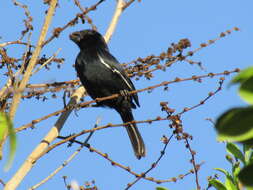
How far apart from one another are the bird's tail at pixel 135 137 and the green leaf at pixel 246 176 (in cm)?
426

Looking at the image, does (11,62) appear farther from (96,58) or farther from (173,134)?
(96,58)

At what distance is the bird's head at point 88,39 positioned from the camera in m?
5.57

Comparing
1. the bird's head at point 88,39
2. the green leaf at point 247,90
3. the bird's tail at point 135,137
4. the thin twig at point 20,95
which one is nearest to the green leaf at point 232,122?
the green leaf at point 247,90

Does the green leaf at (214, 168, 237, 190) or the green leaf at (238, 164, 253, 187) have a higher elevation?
the green leaf at (214, 168, 237, 190)

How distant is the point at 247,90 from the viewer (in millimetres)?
551

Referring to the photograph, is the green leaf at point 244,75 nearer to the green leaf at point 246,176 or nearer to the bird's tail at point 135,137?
the green leaf at point 246,176

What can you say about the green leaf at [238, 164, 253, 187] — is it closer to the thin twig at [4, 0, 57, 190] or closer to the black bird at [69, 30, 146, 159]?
the thin twig at [4, 0, 57, 190]

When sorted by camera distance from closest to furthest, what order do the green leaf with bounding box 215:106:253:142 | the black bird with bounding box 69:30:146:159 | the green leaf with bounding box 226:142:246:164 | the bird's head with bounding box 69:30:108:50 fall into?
the green leaf with bounding box 215:106:253:142 < the green leaf with bounding box 226:142:246:164 < the black bird with bounding box 69:30:146:159 < the bird's head with bounding box 69:30:108:50

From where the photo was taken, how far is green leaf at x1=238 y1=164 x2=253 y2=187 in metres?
0.54

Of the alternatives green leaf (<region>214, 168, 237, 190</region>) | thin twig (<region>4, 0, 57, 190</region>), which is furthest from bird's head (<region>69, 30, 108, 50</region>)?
green leaf (<region>214, 168, 237, 190</region>)

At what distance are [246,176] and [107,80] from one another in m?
4.66

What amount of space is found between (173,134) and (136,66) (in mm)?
822

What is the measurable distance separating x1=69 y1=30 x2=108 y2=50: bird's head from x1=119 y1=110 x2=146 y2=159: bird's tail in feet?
3.17

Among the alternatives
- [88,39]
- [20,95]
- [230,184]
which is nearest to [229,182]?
[230,184]
